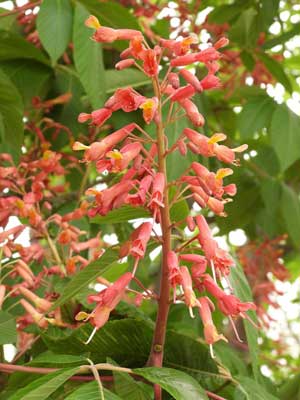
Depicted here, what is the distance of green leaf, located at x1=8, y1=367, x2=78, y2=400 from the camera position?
1021mm

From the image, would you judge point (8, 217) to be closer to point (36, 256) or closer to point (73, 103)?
point (36, 256)

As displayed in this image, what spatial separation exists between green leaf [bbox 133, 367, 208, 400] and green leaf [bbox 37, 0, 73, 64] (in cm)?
82

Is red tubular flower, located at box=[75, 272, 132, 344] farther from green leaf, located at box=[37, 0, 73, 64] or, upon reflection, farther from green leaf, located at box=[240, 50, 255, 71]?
green leaf, located at box=[240, 50, 255, 71]

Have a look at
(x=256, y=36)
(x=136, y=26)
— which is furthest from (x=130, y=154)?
(x=256, y=36)

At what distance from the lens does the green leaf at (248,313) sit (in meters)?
1.31

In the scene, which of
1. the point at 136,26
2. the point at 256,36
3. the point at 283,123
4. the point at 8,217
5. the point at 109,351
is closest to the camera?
the point at 109,351

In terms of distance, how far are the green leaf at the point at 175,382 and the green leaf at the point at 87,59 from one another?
765mm

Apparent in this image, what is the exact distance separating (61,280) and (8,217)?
24 centimetres

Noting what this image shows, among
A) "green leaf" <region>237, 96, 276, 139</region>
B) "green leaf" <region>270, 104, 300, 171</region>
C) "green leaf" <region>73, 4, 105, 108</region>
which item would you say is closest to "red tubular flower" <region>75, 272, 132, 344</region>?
"green leaf" <region>73, 4, 105, 108</region>

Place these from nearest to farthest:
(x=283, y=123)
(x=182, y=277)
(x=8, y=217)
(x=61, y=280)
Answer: (x=182, y=277) → (x=61, y=280) → (x=8, y=217) → (x=283, y=123)

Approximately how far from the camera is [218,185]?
→ 3.84 ft

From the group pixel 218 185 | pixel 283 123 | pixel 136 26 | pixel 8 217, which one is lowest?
pixel 218 185

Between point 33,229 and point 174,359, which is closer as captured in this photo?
point 174,359

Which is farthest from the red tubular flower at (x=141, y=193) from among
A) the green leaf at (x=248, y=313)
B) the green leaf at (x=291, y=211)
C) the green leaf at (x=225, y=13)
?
the green leaf at (x=225, y=13)
